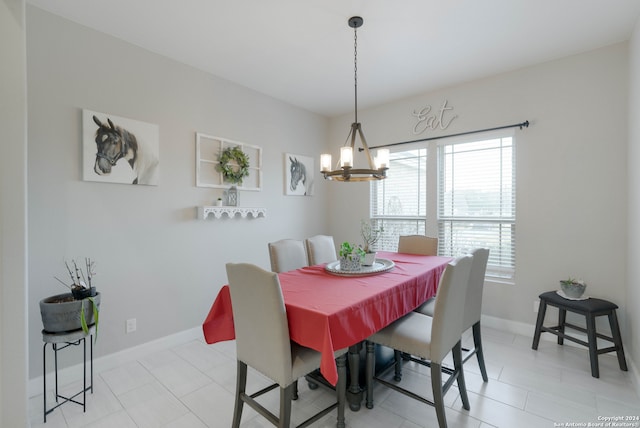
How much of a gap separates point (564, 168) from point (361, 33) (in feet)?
7.49

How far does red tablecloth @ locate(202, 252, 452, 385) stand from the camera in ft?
4.93

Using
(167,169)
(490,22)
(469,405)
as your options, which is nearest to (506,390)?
(469,405)

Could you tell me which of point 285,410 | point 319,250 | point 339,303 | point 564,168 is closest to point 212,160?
point 319,250

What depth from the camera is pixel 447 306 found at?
1725 millimetres

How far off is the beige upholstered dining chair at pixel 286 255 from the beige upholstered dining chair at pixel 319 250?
2.8 inches

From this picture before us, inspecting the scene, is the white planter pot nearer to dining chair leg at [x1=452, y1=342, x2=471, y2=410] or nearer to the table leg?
the table leg

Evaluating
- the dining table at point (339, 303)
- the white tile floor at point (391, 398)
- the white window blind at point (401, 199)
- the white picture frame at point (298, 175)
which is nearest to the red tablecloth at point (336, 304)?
the dining table at point (339, 303)

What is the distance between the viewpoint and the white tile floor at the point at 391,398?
75.0 inches

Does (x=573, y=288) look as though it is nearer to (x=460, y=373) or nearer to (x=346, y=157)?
(x=460, y=373)

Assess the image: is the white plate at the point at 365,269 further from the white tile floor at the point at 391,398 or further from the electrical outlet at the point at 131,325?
the electrical outlet at the point at 131,325

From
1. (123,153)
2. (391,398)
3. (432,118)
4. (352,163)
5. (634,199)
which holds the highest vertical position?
(432,118)

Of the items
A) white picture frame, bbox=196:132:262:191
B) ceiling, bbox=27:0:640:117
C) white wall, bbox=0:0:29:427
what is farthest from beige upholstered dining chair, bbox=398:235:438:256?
white wall, bbox=0:0:29:427

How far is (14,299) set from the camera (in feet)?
5.38

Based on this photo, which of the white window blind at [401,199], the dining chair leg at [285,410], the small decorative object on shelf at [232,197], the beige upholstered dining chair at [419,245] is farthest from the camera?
the white window blind at [401,199]
